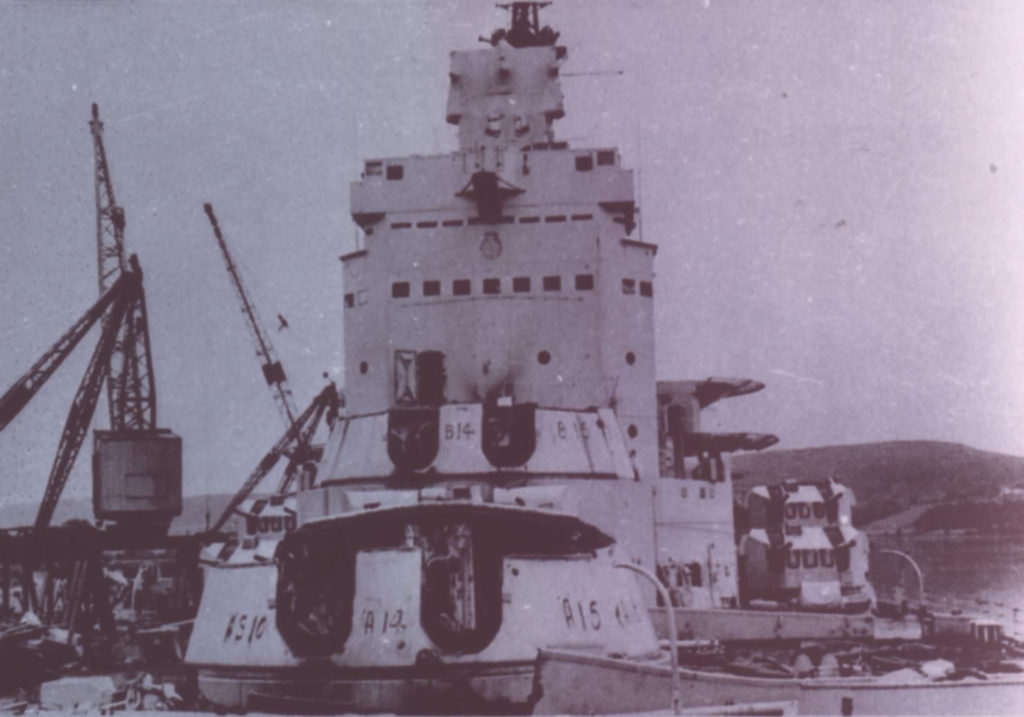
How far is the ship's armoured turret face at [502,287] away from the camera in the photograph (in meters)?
32.8

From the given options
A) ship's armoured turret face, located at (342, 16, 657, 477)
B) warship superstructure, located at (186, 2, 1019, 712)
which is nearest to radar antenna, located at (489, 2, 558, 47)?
warship superstructure, located at (186, 2, 1019, 712)

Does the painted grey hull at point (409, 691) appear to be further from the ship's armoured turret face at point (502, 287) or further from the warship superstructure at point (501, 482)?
the ship's armoured turret face at point (502, 287)

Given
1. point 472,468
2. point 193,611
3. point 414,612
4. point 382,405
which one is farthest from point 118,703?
point 193,611

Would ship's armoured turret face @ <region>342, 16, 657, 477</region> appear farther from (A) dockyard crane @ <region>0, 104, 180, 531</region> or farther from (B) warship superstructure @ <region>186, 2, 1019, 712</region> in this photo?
(A) dockyard crane @ <region>0, 104, 180, 531</region>

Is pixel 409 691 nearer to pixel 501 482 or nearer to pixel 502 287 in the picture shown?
pixel 501 482

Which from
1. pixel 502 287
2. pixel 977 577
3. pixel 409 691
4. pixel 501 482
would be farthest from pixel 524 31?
pixel 977 577

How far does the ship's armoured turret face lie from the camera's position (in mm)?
Answer: 32781

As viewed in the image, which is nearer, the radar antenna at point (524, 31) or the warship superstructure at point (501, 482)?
the warship superstructure at point (501, 482)

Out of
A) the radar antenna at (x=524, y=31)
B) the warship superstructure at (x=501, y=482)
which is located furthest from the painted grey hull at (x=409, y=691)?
the radar antenna at (x=524, y=31)

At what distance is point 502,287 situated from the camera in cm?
3316

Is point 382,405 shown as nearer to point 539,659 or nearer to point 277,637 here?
point 277,637

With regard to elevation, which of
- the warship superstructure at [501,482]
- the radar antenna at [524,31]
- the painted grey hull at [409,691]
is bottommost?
the painted grey hull at [409,691]

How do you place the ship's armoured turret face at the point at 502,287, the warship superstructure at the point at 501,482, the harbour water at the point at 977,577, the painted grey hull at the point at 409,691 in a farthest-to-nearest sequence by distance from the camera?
the harbour water at the point at 977,577 < the ship's armoured turret face at the point at 502,287 < the warship superstructure at the point at 501,482 < the painted grey hull at the point at 409,691

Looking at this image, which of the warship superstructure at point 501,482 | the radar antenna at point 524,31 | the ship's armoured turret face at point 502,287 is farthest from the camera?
the radar antenna at point 524,31
